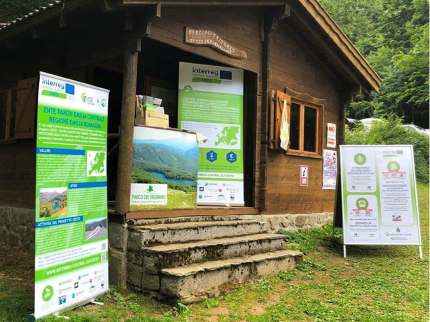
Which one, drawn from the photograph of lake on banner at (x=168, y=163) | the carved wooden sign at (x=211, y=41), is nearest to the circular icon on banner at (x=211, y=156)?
the photograph of lake on banner at (x=168, y=163)

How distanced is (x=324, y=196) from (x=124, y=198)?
17.2 feet

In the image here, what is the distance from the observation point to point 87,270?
4.02 meters

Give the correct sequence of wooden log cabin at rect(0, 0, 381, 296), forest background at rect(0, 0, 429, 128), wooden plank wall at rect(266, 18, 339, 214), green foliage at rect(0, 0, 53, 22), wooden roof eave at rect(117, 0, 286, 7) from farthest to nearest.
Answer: forest background at rect(0, 0, 429, 128), green foliage at rect(0, 0, 53, 22), wooden plank wall at rect(266, 18, 339, 214), wooden log cabin at rect(0, 0, 381, 296), wooden roof eave at rect(117, 0, 286, 7)

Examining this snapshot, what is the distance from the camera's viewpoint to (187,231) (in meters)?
4.98

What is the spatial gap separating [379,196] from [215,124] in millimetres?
2974

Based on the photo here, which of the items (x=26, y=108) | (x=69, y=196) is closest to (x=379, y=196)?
(x=69, y=196)

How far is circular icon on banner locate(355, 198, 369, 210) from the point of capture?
646 cm

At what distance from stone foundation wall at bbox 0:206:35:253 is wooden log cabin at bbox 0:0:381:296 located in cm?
2

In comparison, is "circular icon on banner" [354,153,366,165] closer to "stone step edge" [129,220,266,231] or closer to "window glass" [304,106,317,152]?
"window glass" [304,106,317,152]

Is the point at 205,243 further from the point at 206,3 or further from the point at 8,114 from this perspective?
the point at 8,114

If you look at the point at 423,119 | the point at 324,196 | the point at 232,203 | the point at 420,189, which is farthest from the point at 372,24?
the point at 232,203

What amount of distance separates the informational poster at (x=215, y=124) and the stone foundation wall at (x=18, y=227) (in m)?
2.77

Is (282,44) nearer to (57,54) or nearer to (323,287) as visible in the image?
(57,54)

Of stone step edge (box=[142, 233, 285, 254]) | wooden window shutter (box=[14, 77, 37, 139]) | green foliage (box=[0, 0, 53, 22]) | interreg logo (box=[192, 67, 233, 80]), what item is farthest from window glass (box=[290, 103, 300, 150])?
green foliage (box=[0, 0, 53, 22])
